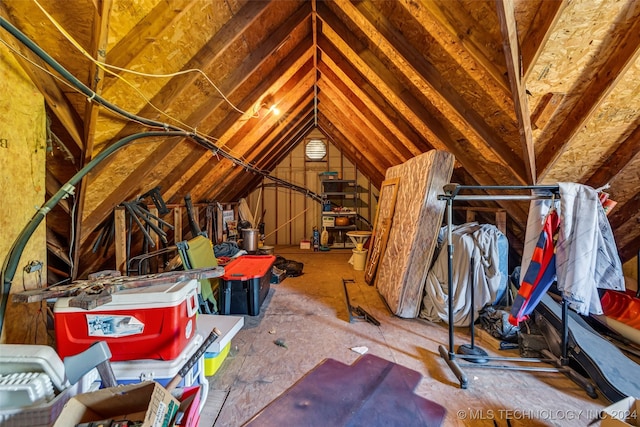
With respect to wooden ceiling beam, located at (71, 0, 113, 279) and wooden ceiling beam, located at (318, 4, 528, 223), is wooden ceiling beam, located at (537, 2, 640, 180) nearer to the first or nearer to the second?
wooden ceiling beam, located at (318, 4, 528, 223)

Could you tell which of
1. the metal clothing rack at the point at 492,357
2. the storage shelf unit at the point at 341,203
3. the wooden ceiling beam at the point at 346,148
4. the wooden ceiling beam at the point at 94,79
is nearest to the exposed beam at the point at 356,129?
the wooden ceiling beam at the point at 346,148

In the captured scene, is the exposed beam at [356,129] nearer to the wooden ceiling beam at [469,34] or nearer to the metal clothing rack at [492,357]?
the wooden ceiling beam at [469,34]

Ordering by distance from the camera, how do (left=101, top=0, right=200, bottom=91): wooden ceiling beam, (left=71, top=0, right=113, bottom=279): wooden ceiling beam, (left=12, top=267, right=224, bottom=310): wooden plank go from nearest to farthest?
(left=12, top=267, right=224, bottom=310): wooden plank < (left=71, top=0, right=113, bottom=279): wooden ceiling beam < (left=101, top=0, right=200, bottom=91): wooden ceiling beam

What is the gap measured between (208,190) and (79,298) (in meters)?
3.67

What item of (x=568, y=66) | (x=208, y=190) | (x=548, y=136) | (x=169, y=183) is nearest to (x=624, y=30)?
(x=568, y=66)

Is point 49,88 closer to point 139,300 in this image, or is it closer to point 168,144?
point 168,144

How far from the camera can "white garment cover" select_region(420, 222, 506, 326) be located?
257 centimetres

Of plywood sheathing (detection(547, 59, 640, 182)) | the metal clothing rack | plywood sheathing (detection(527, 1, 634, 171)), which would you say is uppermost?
plywood sheathing (detection(527, 1, 634, 171))

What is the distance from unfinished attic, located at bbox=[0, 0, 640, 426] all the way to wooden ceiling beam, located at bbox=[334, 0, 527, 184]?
0.02 metres

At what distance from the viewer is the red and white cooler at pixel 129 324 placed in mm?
1199

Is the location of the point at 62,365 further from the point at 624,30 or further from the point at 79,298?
the point at 624,30

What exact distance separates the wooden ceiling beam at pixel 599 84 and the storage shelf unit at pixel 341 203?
4601 mm

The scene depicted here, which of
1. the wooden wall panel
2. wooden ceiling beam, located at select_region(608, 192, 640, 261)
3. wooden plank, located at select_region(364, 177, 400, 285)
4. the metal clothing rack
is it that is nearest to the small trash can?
wooden plank, located at select_region(364, 177, 400, 285)

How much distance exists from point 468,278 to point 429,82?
189cm
